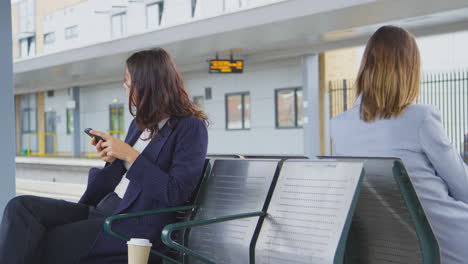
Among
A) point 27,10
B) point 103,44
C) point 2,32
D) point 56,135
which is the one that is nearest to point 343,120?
point 2,32

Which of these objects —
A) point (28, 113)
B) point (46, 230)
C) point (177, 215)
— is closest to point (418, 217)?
point (177, 215)

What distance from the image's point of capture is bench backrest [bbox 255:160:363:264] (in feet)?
6.75

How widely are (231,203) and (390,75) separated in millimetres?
856

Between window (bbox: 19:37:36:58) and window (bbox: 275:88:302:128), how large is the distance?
9.10 m

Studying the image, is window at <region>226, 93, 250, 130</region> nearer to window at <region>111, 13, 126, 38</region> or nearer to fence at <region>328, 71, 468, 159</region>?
window at <region>111, 13, 126, 38</region>

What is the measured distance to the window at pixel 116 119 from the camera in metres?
23.8

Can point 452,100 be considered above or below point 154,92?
above

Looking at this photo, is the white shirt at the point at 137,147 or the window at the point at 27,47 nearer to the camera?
the white shirt at the point at 137,147

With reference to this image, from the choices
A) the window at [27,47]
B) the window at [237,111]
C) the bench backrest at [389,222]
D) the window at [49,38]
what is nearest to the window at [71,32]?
the window at [49,38]

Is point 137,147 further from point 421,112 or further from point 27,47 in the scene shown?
point 27,47

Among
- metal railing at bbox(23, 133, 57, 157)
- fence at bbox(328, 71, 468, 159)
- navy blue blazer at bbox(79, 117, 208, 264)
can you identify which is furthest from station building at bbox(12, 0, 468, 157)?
navy blue blazer at bbox(79, 117, 208, 264)

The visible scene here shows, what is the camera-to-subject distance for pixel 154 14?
16953 mm

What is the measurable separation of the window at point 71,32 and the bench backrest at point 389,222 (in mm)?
18397

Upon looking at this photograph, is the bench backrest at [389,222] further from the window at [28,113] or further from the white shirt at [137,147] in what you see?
the window at [28,113]
